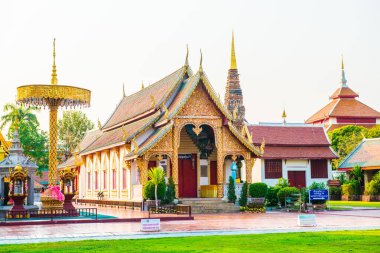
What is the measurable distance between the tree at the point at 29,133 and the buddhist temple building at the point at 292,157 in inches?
752

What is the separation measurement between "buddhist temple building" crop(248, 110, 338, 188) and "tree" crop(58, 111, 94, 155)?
32905mm

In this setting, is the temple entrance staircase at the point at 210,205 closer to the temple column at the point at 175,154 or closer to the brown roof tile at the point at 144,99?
the temple column at the point at 175,154

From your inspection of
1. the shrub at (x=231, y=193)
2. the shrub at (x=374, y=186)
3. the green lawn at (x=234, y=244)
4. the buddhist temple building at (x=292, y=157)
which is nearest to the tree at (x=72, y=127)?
the buddhist temple building at (x=292, y=157)

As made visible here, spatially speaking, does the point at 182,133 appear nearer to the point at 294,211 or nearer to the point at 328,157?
the point at 294,211

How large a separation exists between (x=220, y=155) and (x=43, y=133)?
3156 centimetres

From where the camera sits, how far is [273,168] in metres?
49.9

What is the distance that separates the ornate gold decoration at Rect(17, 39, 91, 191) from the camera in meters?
28.9

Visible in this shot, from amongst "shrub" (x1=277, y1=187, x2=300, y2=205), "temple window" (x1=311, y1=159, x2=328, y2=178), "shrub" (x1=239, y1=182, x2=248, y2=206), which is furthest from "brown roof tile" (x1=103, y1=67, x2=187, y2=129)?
"temple window" (x1=311, y1=159, x2=328, y2=178)

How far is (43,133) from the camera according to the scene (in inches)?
2366

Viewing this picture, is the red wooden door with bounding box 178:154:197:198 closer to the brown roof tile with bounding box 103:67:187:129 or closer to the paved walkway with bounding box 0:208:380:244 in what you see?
the brown roof tile with bounding box 103:67:187:129

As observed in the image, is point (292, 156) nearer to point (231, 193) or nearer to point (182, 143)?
point (182, 143)

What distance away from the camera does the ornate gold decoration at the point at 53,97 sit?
2886 centimetres

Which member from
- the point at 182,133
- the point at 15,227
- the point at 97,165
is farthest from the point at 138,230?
the point at 97,165

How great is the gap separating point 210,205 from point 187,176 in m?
3.88
